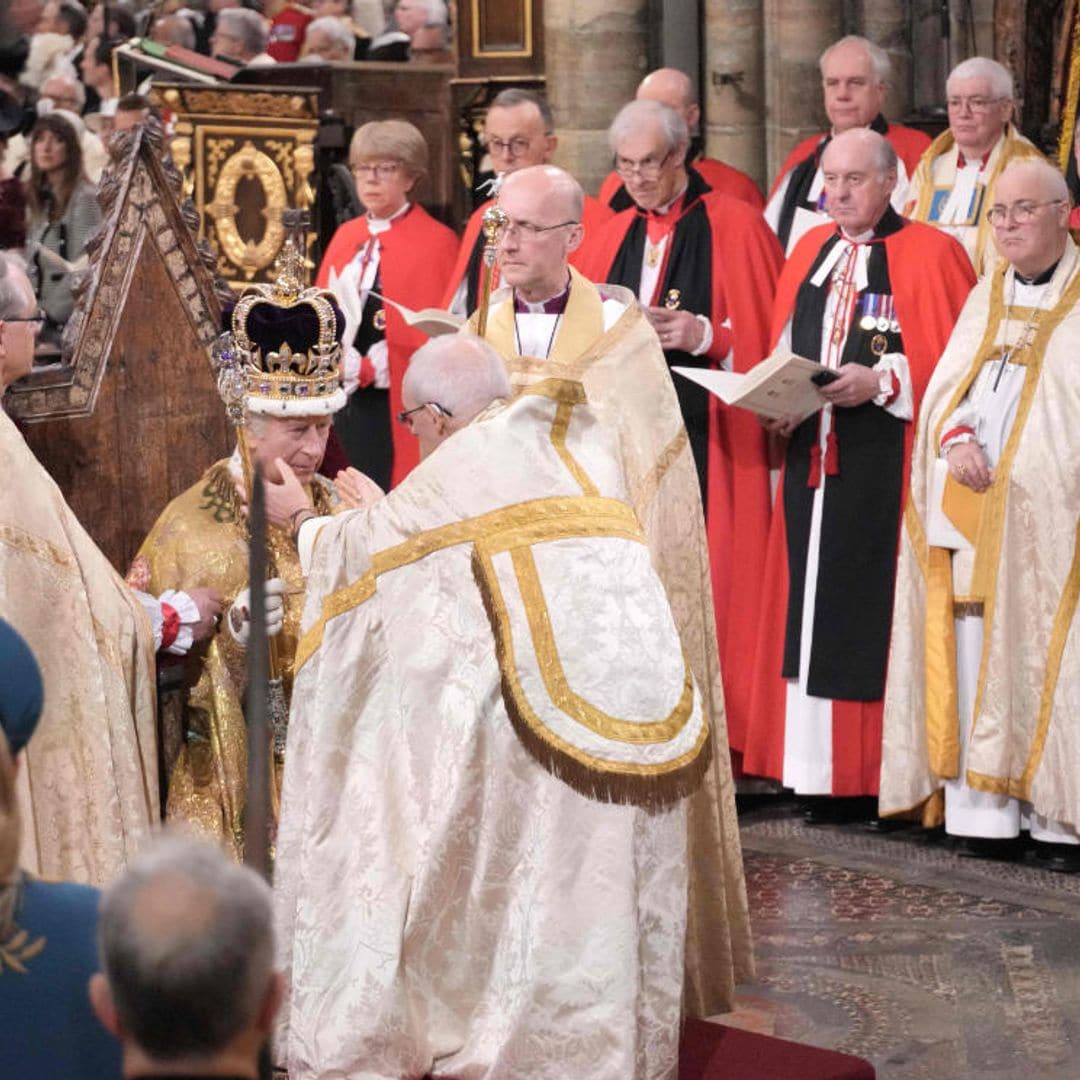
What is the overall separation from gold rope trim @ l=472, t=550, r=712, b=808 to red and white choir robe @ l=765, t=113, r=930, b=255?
15.0 ft

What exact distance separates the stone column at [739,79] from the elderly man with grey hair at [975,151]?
2.28m

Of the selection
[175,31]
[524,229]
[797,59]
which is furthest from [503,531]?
[175,31]

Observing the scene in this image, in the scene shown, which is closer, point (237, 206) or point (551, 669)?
point (551, 669)

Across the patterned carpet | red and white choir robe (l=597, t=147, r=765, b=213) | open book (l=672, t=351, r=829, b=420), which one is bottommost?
the patterned carpet

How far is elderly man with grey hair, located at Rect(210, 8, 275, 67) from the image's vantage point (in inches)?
552

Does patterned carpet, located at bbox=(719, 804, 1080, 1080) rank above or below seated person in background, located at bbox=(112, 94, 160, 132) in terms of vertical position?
below

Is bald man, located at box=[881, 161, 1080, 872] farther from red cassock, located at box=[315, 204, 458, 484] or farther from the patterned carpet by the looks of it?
red cassock, located at box=[315, 204, 458, 484]

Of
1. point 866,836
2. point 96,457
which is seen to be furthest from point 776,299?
point 96,457

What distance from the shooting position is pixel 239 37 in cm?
1412

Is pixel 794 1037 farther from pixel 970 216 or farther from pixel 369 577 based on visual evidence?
pixel 970 216

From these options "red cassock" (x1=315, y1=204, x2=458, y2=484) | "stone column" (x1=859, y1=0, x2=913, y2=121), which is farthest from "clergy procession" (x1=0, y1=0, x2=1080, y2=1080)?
"stone column" (x1=859, y1=0, x2=913, y2=121)

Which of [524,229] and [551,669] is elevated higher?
[524,229]

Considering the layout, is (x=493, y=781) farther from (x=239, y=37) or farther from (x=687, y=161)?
(x=239, y=37)

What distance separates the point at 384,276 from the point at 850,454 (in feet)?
8.47
